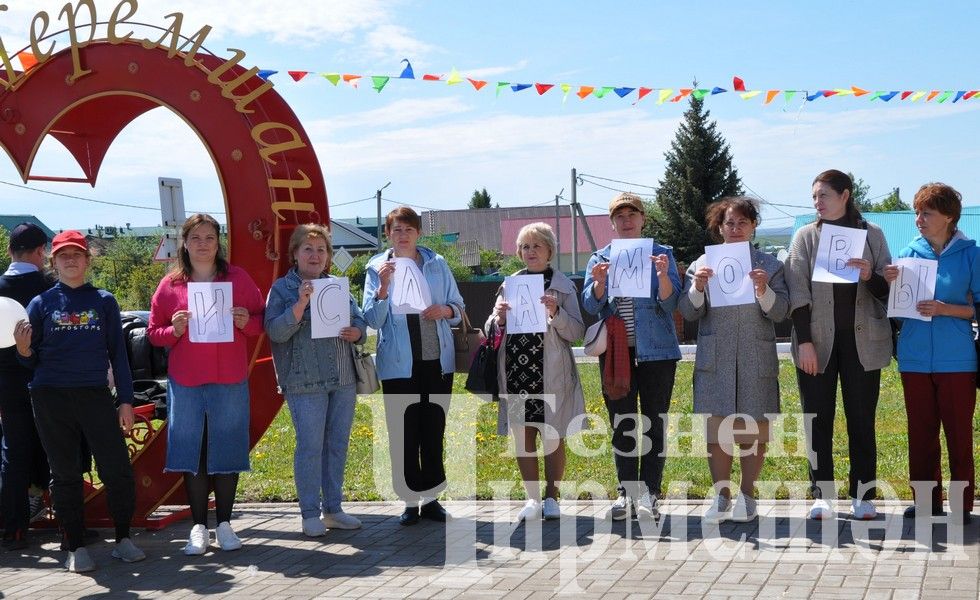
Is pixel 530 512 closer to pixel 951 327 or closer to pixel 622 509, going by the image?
pixel 622 509

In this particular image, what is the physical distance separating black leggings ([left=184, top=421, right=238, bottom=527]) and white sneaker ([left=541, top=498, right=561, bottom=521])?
196 cm

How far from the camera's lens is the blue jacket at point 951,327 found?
626 cm

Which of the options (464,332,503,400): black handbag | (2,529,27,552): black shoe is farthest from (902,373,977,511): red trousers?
(2,529,27,552): black shoe

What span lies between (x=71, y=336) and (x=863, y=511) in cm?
475

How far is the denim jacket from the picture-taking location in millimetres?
6715

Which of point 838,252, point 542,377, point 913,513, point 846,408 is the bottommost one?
point 913,513

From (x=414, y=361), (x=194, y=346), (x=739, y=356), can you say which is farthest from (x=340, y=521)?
(x=739, y=356)

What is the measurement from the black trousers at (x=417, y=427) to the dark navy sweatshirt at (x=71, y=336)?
65.1 inches

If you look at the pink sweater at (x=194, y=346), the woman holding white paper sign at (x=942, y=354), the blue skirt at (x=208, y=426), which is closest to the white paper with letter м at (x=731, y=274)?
the woman holding white paper sign at (x=942, y=354)

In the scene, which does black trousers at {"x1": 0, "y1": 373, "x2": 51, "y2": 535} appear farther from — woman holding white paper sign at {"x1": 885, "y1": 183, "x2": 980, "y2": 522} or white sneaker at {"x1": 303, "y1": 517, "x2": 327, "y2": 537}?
woman holding white paper sign at {"x1": 885, "y1": 183, "x2": 980, "y2": 522}

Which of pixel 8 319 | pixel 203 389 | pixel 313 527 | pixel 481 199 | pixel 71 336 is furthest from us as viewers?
pixel 481 199

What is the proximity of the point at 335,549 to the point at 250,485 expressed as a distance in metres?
2.49

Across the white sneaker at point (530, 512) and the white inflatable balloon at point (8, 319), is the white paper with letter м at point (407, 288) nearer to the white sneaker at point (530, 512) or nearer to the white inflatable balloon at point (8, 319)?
the white sneaker at point (530, 512)

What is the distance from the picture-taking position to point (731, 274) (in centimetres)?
639
